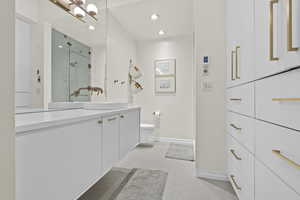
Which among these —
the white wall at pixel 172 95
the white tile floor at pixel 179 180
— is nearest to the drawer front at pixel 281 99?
the white tile floor at pixel 179 180

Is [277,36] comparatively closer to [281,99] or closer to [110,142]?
[281,99]

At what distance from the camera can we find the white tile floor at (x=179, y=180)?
1.44 metres

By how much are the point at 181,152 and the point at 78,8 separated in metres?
2.73

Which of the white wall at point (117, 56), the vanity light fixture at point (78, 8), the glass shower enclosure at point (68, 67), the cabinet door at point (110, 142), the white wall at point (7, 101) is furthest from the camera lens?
the white wall at point (117, 56)

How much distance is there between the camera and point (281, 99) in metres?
0.62

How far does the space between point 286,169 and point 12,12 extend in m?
1.21

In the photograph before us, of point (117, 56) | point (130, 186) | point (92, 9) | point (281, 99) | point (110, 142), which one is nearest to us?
point (281, 99)

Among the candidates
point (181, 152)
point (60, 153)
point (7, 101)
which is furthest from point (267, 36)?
point (181, 152)

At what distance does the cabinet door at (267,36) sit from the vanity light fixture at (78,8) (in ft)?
5.74

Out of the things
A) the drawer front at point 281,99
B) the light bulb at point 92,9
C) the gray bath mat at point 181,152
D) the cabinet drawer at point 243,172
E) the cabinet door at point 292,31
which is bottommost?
the gray bath mat at point 181,152

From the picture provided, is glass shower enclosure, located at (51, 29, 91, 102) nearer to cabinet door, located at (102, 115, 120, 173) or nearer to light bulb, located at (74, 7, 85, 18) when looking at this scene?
light bulb, located at (74, 7, 85, 18)

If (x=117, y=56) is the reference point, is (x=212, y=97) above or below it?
below

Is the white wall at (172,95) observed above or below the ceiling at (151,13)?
below

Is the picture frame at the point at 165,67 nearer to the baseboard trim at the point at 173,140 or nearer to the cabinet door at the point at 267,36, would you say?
the baseboard trim at the point at 173,140
